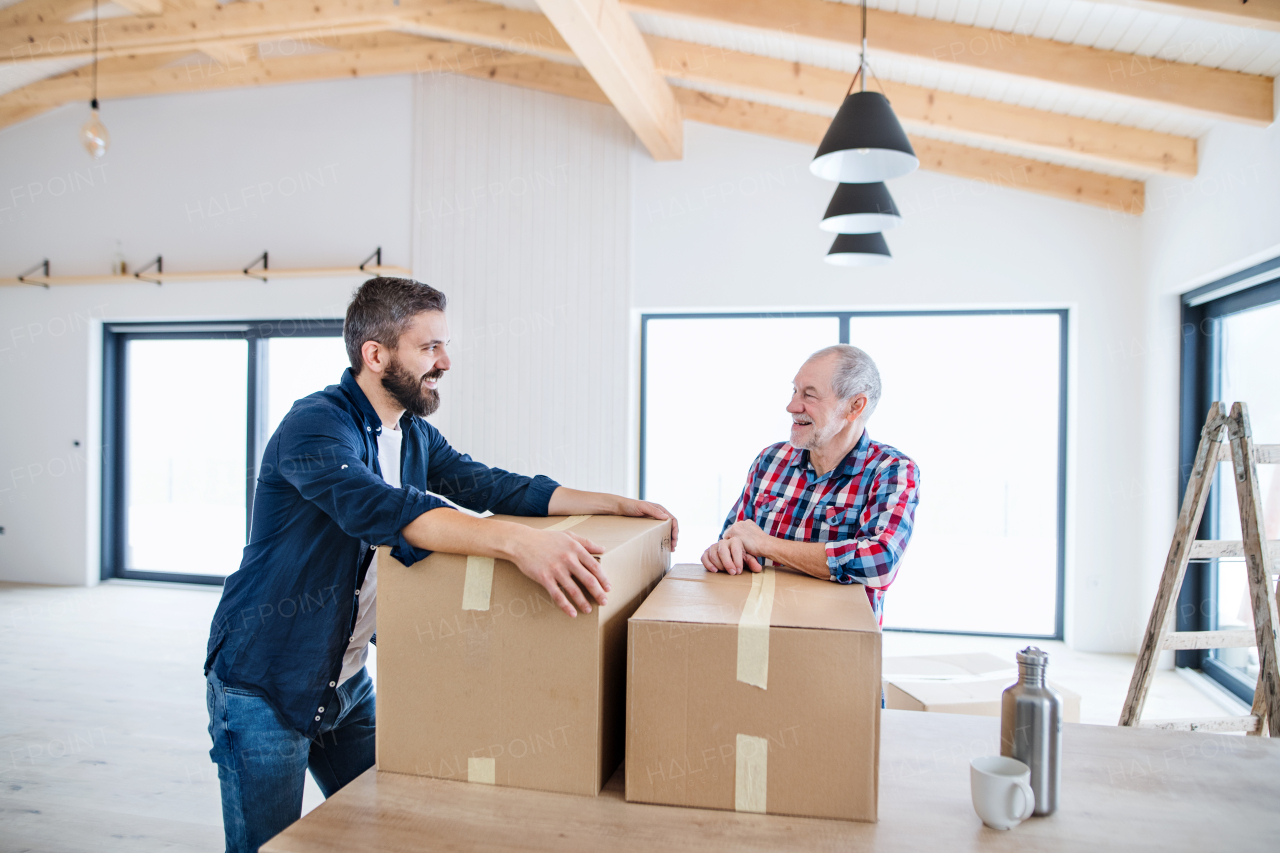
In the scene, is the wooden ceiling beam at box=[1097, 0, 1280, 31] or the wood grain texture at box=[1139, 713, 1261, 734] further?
the wooden ceiling beam at box=[1097, 0, 1280, 31]

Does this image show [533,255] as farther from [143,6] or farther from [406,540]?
[406,540]

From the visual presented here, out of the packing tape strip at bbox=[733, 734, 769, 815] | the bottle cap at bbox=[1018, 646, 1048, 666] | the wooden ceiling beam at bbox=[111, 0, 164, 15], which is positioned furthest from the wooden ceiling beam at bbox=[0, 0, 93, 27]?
the bottle cap at bbox=[1018, 646, 1048, 666]

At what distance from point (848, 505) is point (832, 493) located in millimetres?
54

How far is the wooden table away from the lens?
972 mm

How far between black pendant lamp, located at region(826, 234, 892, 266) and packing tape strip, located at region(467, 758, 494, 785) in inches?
108

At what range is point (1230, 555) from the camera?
2.19 meters

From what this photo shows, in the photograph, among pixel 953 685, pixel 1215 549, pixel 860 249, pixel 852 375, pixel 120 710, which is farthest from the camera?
pixel 120 710

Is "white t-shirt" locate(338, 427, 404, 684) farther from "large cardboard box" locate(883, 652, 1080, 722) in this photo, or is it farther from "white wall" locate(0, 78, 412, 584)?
"white wall" locate(0, 78, 412, 584)

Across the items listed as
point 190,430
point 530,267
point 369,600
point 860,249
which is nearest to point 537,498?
point 369,600

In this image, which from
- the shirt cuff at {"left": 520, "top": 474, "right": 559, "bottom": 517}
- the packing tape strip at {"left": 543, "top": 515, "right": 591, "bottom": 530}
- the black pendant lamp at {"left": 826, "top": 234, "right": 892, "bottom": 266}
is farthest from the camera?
the black pendant lamp at {"left": 826, "top": 234, "right": 892, "bottom": 266}

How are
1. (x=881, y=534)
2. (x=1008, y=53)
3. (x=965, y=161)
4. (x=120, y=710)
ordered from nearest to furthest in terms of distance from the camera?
(x=881, y=534)
(x=1008, y=53)
(x=120, y=710)
(x=965, y=161)

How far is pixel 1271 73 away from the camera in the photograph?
2951 mm

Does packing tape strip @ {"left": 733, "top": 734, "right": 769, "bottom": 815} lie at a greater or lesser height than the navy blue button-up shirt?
lesser

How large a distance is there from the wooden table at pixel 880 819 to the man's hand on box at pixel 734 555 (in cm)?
39
